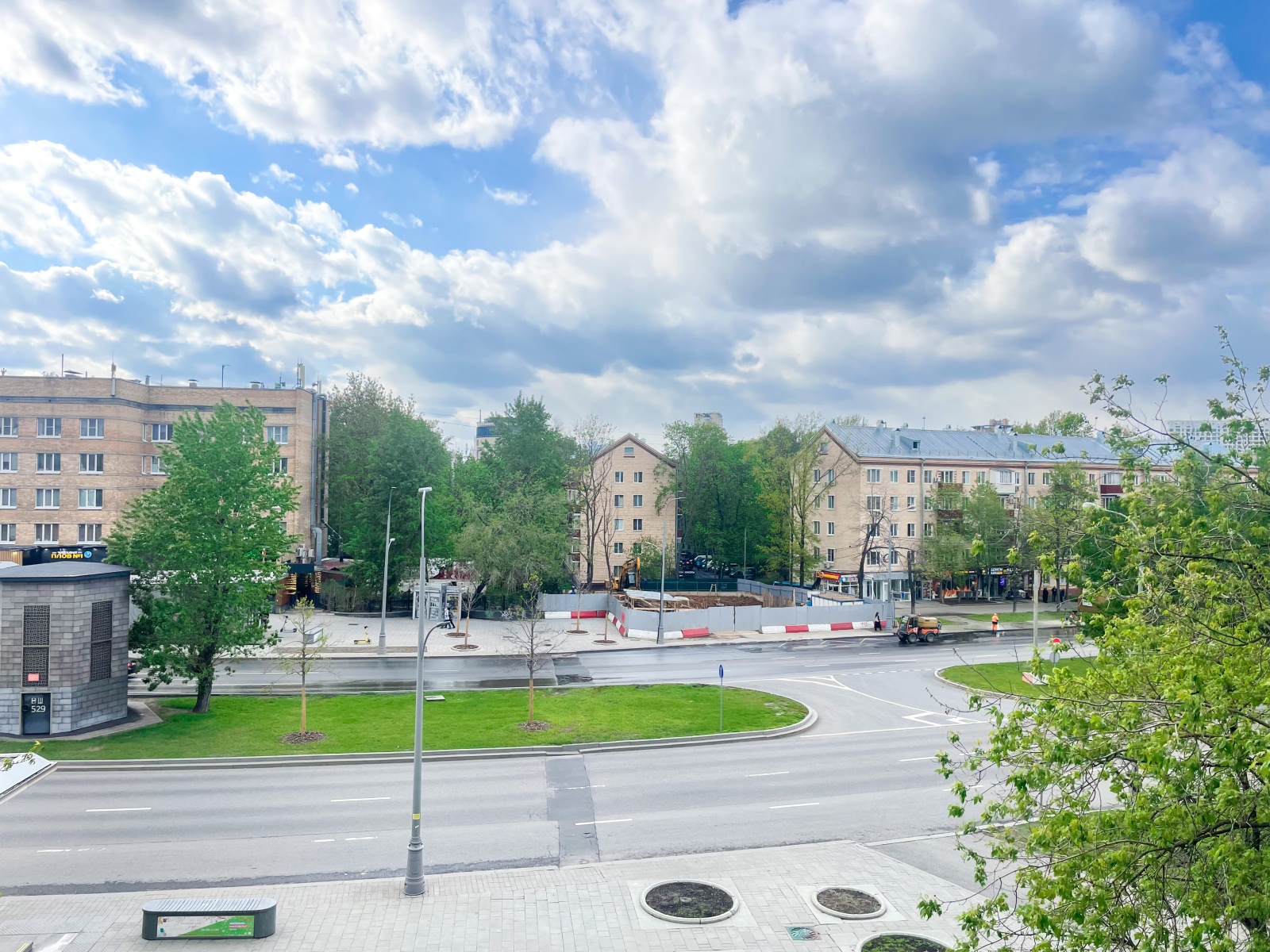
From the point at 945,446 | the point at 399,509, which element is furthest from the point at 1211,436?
the point at 945,446

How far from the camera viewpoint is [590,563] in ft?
226

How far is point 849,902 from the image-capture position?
14.8m

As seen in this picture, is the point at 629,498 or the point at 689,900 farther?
the point at 629,498

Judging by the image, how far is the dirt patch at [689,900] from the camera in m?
14.3

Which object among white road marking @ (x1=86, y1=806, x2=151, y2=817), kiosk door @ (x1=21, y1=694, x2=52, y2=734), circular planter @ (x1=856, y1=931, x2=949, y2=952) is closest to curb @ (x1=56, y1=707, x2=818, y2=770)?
kiosk door @ (x1=21, y1=694, x2=52, y2=734)

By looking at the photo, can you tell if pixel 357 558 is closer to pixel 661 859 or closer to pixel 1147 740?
pixel 661 859

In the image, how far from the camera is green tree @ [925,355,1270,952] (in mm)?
6344

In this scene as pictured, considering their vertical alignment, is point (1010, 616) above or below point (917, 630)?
below

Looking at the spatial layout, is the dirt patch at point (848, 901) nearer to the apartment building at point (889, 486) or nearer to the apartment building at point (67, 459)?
the apartment building at point (67, 459)

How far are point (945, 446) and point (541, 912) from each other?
6540cm

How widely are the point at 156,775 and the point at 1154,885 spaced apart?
24.1 metres

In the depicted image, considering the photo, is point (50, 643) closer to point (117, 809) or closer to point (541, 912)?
point (117, 809)

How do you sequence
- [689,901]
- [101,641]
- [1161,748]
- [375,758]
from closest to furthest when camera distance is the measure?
[1161,748]
[689,901]
[375,758]
[101,641]

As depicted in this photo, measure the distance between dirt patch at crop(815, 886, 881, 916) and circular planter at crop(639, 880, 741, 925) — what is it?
166cm
